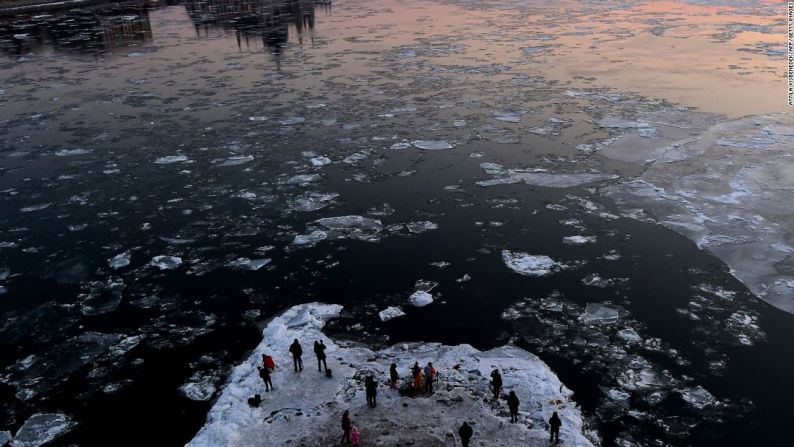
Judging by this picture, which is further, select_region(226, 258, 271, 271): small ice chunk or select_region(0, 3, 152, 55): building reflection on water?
select_region(0, 3, 152, 55): building reflection on water

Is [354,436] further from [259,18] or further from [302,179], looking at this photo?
[259,18]

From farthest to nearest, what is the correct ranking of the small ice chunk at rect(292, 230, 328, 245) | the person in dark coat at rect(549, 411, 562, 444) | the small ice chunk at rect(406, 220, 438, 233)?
the small ice chunk at rect(406, 220, 438, 233) → the small ice chunk at rect(292, 230, 328, 245) → the person in dark coat at rect(549, 411, 562, 444)

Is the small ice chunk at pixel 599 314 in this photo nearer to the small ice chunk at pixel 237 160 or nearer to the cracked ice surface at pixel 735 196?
the cracked ice surface at pixel 735 196

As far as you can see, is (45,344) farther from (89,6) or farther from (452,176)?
(89,6)

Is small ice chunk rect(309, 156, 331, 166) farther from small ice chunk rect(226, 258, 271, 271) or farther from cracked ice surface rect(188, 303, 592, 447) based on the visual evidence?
cracked ice surface rect(188, 303, 592, 447)

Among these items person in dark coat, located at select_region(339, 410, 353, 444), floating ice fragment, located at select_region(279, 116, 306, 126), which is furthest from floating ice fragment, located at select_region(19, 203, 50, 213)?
person in dark coat, located at select_region(339, 410, 353, 444)

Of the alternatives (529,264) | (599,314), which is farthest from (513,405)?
(529,264)

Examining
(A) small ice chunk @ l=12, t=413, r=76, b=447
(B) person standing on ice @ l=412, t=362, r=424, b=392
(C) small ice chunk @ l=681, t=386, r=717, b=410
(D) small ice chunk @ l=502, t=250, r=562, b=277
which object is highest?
(B) person standing on ice @ l=412, t=362, r=424, b=392

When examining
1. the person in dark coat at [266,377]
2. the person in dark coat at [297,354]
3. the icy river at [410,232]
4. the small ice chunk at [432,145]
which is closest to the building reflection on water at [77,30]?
the icy river at [410,232]
